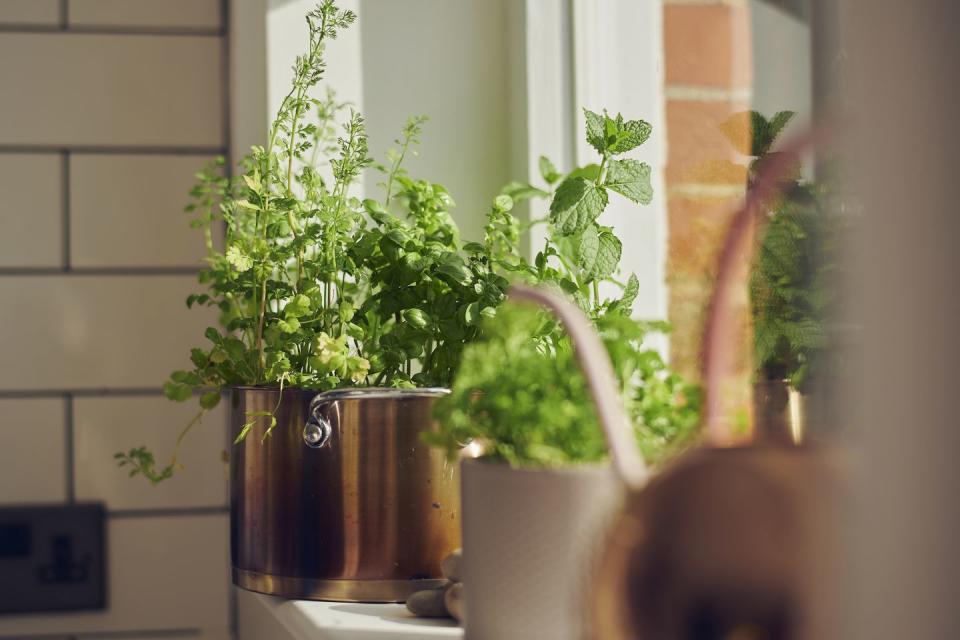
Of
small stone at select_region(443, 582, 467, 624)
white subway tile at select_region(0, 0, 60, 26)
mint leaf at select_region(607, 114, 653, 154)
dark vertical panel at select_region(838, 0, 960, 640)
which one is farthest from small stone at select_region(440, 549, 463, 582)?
white subway tile at select_region(0, 0, 60, 26)

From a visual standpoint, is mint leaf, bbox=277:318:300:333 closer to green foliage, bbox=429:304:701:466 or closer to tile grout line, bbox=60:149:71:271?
green foliage, bbox=429:304:701:466

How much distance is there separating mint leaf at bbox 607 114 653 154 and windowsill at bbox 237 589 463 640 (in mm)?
375

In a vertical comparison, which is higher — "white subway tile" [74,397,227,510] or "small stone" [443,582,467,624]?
"white subway tile" [74,397,227,510]

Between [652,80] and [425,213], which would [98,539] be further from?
[652,80]

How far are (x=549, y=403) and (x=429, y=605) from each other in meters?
0.28

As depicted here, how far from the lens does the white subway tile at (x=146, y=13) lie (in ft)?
3.94

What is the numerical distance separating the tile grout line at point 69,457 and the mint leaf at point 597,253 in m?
0.69

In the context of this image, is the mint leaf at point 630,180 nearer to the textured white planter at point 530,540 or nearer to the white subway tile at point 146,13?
the textured white planter at point 530,540

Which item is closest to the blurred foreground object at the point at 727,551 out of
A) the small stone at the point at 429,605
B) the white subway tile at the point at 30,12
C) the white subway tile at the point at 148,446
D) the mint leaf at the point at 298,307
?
the small stone at the point at 429,605

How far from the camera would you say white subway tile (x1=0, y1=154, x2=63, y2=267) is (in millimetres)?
1187

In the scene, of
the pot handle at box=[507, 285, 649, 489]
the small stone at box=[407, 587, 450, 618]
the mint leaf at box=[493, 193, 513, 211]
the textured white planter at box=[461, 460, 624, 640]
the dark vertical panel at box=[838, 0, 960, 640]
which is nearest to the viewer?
the dark vertical panel at box=[838, 0, 960, 640]

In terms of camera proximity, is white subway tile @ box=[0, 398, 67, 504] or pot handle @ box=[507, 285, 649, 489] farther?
white subway tile @ box=[0, 398, 67, 504]

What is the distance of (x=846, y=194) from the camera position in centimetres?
32

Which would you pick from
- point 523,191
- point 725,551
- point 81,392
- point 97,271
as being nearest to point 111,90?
point 97,271
